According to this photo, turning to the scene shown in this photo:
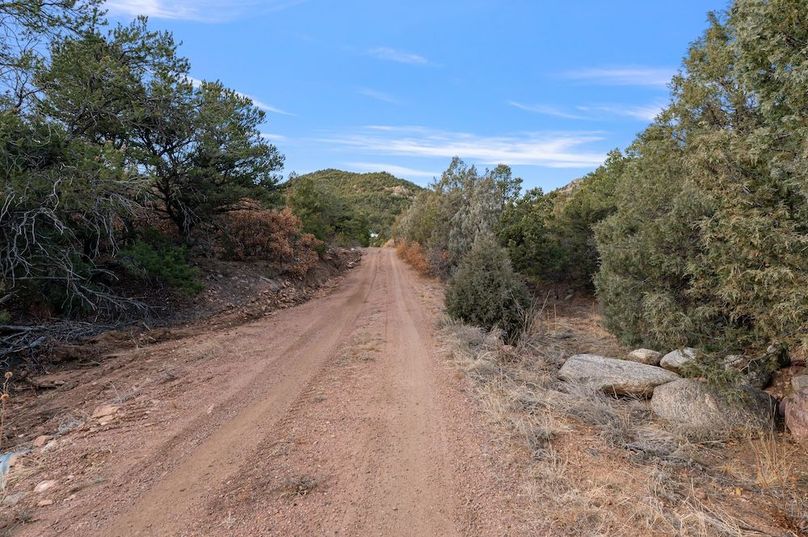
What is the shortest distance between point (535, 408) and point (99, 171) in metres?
8.49

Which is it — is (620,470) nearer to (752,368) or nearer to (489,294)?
(752,368)

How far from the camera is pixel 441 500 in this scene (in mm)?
3684

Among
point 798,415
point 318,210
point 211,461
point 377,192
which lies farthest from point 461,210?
point 377,192

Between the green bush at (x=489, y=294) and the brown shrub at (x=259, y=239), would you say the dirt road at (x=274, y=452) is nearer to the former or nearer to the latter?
the green bush at (x=489, y=294)

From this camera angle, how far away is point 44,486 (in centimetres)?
375

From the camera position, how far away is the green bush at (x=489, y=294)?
1088cm

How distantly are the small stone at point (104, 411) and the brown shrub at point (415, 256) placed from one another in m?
21.2

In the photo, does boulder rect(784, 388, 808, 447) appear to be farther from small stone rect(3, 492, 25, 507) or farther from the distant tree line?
small stone rect(3, 492, 25, 507)

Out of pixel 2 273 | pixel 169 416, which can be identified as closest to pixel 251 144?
pixel 2 273

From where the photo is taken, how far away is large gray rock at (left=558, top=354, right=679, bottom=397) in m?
7.45

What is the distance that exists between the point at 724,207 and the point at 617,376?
321 centimetres

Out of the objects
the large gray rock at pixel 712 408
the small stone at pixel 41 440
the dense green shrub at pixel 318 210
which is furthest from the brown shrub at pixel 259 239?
the large gray rock at pixel 712 408

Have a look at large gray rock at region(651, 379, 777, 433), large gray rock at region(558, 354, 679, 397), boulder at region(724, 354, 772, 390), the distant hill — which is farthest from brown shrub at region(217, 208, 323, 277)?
the distant hill

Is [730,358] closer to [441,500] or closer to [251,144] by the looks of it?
[441,500]
